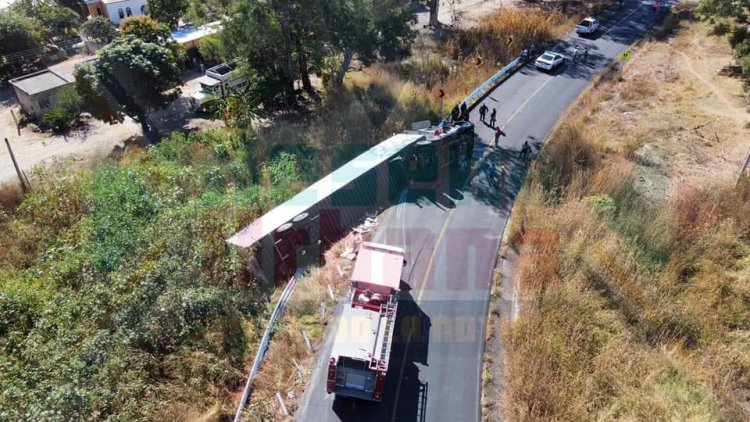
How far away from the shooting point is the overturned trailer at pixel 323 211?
2167 cm

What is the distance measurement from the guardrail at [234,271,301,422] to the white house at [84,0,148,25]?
5007 centimetres

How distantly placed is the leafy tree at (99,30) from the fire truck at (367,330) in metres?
47.4

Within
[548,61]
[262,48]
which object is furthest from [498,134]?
[262,48]

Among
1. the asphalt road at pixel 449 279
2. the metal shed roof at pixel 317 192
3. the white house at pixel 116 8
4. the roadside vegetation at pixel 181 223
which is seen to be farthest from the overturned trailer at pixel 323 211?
the white house at pixel 116 8

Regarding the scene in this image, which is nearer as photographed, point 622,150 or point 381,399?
point 381,399

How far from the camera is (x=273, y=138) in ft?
105

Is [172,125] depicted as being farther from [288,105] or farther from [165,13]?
[165,13]

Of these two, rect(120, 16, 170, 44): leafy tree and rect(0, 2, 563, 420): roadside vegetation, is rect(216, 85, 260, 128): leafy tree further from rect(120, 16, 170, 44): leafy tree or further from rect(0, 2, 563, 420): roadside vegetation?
rect(120, 16, 170, 44): leafy tree

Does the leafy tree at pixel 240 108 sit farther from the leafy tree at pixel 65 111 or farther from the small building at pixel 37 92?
the small building at pixel 37 92

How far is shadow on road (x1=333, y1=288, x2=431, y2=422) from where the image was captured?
16516 millimetres

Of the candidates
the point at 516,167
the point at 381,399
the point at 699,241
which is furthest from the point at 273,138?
the point at 699,241

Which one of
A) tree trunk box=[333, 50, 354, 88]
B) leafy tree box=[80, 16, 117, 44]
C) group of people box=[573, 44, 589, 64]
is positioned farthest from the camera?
leafy tree box=[80, 16, 117, 44]

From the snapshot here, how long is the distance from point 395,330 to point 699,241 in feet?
51.8

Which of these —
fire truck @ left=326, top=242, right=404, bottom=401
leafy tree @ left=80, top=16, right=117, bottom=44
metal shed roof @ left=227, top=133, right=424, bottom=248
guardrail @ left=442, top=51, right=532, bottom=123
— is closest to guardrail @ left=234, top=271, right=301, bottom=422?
metal shed roof @ left=227, top=133, right=424, bottom=248
